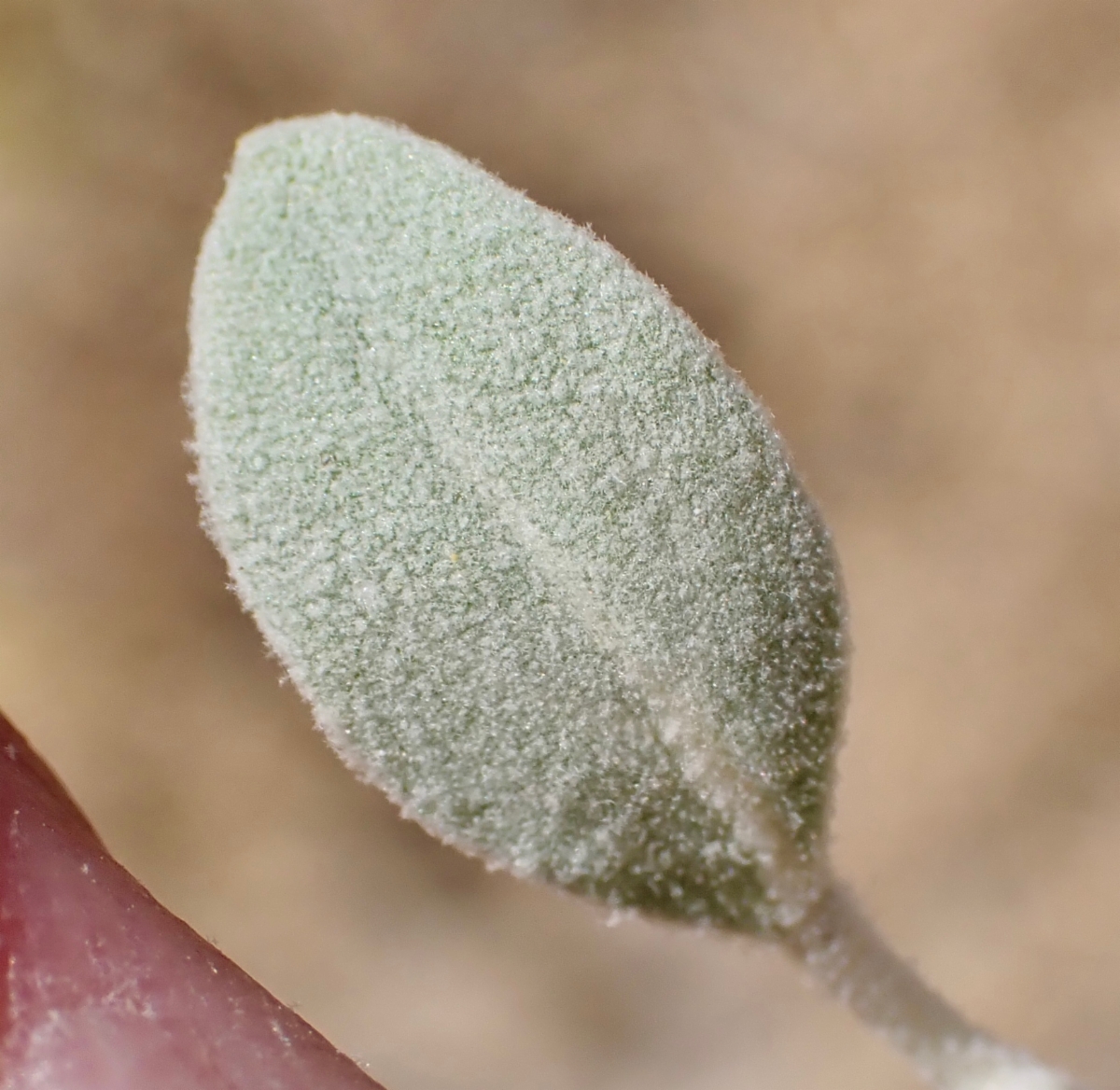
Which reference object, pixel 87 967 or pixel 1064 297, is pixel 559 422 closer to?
pixel 87 967

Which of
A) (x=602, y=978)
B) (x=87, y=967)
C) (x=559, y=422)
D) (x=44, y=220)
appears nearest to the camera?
(x=559, y=422)

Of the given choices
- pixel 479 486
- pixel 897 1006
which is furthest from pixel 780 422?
pixel 479 486

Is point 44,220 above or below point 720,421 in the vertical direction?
above

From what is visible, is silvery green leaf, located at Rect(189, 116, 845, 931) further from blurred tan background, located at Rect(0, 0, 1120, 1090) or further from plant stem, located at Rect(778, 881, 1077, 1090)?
blurred tan background, located at Rect(0, 0, 1120, 1090)

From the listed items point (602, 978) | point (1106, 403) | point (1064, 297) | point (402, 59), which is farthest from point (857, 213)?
point (602, 978)

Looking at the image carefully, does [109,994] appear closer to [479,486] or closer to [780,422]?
[479,486]

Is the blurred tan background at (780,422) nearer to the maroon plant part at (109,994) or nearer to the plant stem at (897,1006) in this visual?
the maroon plant part at (109,994)
